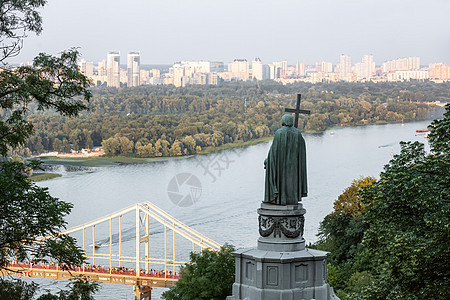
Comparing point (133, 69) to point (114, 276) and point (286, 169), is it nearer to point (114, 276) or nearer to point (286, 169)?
point (114, 276)

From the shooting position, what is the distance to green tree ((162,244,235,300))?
58.9 ft

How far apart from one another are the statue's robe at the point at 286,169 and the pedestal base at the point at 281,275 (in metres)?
0.78

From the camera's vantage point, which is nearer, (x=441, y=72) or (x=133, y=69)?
(x=441, y=72)

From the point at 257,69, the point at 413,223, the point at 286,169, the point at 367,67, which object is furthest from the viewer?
the point at 367,67

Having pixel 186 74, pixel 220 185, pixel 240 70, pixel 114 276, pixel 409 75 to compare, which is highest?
pixel 240 70

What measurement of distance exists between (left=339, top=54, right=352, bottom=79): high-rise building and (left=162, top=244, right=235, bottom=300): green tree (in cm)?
8872

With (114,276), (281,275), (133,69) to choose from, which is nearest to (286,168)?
(281,275)

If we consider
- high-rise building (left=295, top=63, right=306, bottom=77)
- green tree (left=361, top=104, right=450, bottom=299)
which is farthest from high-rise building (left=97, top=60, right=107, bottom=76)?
green tree (left=361, top=104, right=450, bottom=299)

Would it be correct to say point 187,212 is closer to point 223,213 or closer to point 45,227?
point 223,213

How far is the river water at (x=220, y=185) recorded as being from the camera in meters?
43.4

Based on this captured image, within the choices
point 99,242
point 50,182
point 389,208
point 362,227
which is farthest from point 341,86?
point 389,208

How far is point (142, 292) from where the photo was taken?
111ft

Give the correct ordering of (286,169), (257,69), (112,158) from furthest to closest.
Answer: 1. (257,69)
2. (112,158)
3. (286,169)

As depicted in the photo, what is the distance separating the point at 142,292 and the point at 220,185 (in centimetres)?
2587
